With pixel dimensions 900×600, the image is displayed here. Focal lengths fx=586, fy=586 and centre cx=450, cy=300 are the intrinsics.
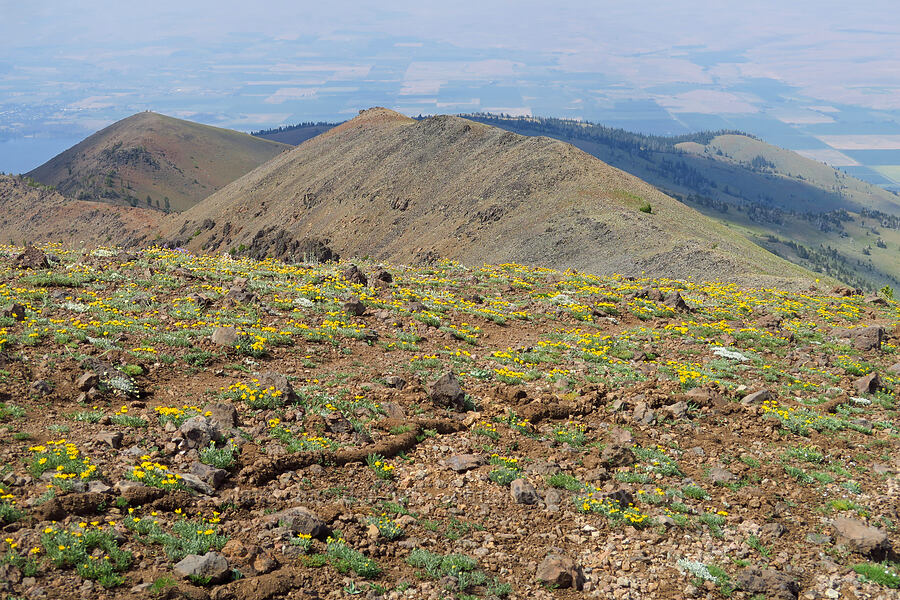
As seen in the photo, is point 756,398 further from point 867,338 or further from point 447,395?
point 867,338

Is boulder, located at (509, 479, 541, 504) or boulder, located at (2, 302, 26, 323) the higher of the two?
boulder, located at (2, 302, 26, 323)

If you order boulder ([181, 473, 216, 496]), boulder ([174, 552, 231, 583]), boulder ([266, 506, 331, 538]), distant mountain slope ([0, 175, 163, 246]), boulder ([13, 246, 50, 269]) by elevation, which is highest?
distant mountain slope ([0, 175, 163, 246])

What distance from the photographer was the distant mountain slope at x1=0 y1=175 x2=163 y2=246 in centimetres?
11744

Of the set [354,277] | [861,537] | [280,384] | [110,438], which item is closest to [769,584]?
[861,537]

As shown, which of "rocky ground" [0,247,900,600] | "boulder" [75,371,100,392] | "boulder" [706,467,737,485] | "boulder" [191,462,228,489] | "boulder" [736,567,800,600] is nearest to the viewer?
"rocky ground" [0,247,900,600]

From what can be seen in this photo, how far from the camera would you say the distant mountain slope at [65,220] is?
385 ft

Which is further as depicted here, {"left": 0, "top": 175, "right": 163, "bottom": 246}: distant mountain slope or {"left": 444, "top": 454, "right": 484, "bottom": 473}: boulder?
{"left": 0, "top": 175, "right": 163, "bottom": 246}: distant mountain slope

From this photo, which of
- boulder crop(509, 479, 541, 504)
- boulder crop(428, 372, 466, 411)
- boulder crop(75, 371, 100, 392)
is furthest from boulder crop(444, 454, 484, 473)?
boulder crop(75, 371, 100, 392)

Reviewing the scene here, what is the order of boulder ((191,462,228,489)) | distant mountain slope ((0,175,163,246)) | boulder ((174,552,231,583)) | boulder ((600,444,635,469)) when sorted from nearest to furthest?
boulder ((174,552,231,583)) → boulder ((191,462,228,489)) → boulder ((600,444,635,469)) → distant mountain slope ((0,175,163,246))

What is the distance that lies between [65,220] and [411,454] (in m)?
148

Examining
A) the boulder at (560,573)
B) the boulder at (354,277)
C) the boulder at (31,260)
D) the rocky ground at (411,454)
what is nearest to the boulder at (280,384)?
the rocky ground at (411,454)

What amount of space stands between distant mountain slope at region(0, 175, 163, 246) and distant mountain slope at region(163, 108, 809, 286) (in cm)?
1304

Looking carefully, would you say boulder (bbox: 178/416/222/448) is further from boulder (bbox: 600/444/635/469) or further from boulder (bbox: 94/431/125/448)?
boulder (bbox: 600/444/635/469)

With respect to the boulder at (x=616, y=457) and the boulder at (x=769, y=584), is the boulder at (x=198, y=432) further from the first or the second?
the boulder at (x=769, y=584)
